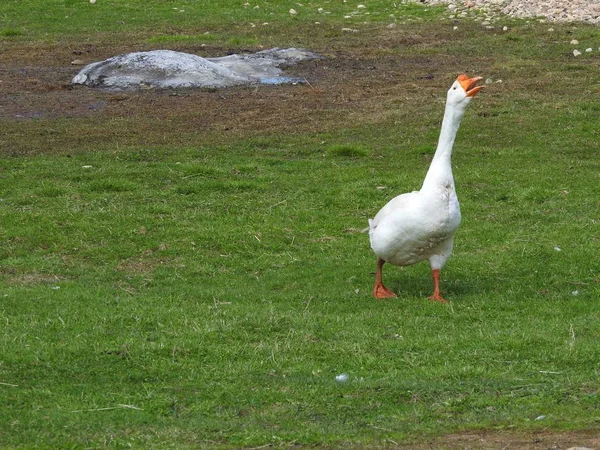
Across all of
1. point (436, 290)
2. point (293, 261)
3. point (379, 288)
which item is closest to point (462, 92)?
point (436, 290)

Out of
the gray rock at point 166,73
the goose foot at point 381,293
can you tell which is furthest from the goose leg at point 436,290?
the gray rock at point 166,73

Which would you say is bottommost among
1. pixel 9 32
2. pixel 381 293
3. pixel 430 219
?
pixel 381 293

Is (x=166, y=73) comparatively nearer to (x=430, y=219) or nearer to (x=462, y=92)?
(x=462, y=92)

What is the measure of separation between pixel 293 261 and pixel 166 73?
1067 centimetres

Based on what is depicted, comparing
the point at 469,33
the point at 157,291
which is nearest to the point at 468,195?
the point at 157,291

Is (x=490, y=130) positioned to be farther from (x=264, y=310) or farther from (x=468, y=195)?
(x=264, y=310)

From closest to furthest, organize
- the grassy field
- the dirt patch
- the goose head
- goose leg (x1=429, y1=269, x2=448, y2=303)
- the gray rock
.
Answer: the grassy field, goose leg (x1=429, y1=269, x2=448, y2=303), the goose head, the dirt patch, the gray rock

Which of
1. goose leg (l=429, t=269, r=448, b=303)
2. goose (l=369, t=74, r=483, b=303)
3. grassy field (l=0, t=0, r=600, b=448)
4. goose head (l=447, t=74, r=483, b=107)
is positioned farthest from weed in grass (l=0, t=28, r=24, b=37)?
goose leg (l=429, t=269, r=448, b=303)

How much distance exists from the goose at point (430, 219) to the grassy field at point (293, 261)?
0.46m

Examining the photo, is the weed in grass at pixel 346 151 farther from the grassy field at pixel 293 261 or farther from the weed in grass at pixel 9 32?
the weed in grass at pixel 9 32

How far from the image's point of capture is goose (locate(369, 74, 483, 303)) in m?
9.86

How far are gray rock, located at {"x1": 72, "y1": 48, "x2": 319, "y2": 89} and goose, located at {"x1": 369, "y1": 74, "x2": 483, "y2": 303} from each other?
11.7 m

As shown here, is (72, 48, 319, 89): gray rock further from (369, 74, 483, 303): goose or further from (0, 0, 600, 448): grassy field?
(369, 74, 483, 303): goose

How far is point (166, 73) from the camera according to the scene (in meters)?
21.7
